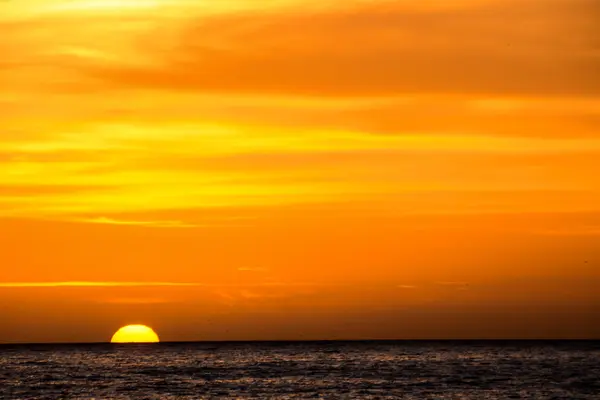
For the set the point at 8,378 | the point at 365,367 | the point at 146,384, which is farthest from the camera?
the point at 365,367

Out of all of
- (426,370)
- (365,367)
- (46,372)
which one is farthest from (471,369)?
(46,372)

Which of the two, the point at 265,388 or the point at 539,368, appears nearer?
the point at 265,388

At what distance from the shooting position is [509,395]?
8950cm

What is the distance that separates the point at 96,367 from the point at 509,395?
77105 millimetres

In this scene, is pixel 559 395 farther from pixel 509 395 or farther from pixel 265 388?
pixel 265 388

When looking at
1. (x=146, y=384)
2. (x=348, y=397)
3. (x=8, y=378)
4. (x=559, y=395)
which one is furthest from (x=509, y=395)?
(x=8, y=378)

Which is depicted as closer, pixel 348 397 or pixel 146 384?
pixel 348 397

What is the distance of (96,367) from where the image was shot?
497 ft

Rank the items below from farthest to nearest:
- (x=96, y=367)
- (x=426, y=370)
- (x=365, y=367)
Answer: (x=96, y=367), (x=365, y=367), (x=426, y=370)

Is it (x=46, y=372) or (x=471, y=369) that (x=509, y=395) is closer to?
(x=471, y=369)

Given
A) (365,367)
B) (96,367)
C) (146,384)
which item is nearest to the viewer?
(146,384)

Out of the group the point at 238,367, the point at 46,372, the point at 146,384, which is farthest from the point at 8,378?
the point at 238,367

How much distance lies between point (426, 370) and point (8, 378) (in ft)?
159

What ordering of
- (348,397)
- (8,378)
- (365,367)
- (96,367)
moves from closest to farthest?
(348,397) < (8,378) < (365,367) < (96,367)
